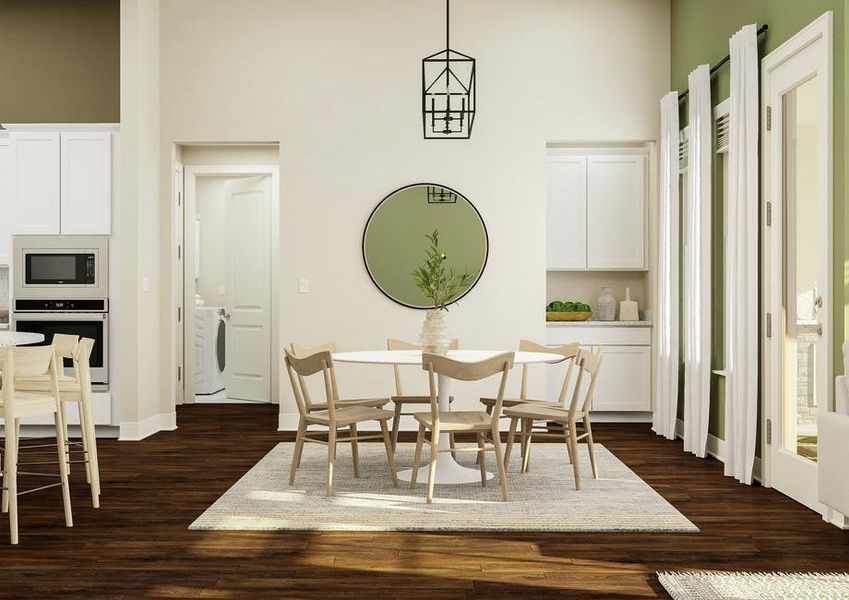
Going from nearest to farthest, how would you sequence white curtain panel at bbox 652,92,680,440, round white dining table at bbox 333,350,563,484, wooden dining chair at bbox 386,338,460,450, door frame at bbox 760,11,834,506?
door frame at bbox 760,11,834,506, round white dining table at bbox 333,350,563,484, wooden dining chair at bbox 386,338,460,450, white curtain panel at bbox 652,92,680,440

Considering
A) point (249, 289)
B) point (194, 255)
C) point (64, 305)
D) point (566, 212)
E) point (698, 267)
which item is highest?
point (566, 212)

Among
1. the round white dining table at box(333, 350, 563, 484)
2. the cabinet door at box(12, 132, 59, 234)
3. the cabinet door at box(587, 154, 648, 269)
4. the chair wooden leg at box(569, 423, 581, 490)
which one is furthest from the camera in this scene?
the cabinet door at box(587, 154, 648, 269)

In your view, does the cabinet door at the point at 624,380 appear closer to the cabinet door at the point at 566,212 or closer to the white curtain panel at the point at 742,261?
the cabinet door at the point at 566,212

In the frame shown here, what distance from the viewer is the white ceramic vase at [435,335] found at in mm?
5160

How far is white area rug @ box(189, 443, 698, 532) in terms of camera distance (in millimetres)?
4203

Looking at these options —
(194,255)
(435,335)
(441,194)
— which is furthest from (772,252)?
(194,255)

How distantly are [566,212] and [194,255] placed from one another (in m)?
3.71

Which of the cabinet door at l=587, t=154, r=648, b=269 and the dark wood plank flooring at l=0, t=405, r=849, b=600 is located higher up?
the cabinet door at l=587, t=154, r=648, b=269

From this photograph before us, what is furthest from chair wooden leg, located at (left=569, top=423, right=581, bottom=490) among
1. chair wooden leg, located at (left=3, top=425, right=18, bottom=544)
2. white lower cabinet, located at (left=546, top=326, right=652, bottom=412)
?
chair wooden leg, located at (left=3, top=425, right=18, bottom=544)

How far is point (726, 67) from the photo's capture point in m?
5.94

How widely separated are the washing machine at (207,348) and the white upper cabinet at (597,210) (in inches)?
158

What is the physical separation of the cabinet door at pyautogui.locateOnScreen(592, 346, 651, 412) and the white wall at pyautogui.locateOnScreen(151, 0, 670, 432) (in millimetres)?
782

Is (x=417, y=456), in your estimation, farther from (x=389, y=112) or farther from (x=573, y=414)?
(x=389, y=112)

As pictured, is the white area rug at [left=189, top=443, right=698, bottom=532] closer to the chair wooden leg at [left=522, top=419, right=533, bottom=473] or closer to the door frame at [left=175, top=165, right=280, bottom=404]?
the chair wooden leg at [left=522, top=419, right=533, bottom=473]
